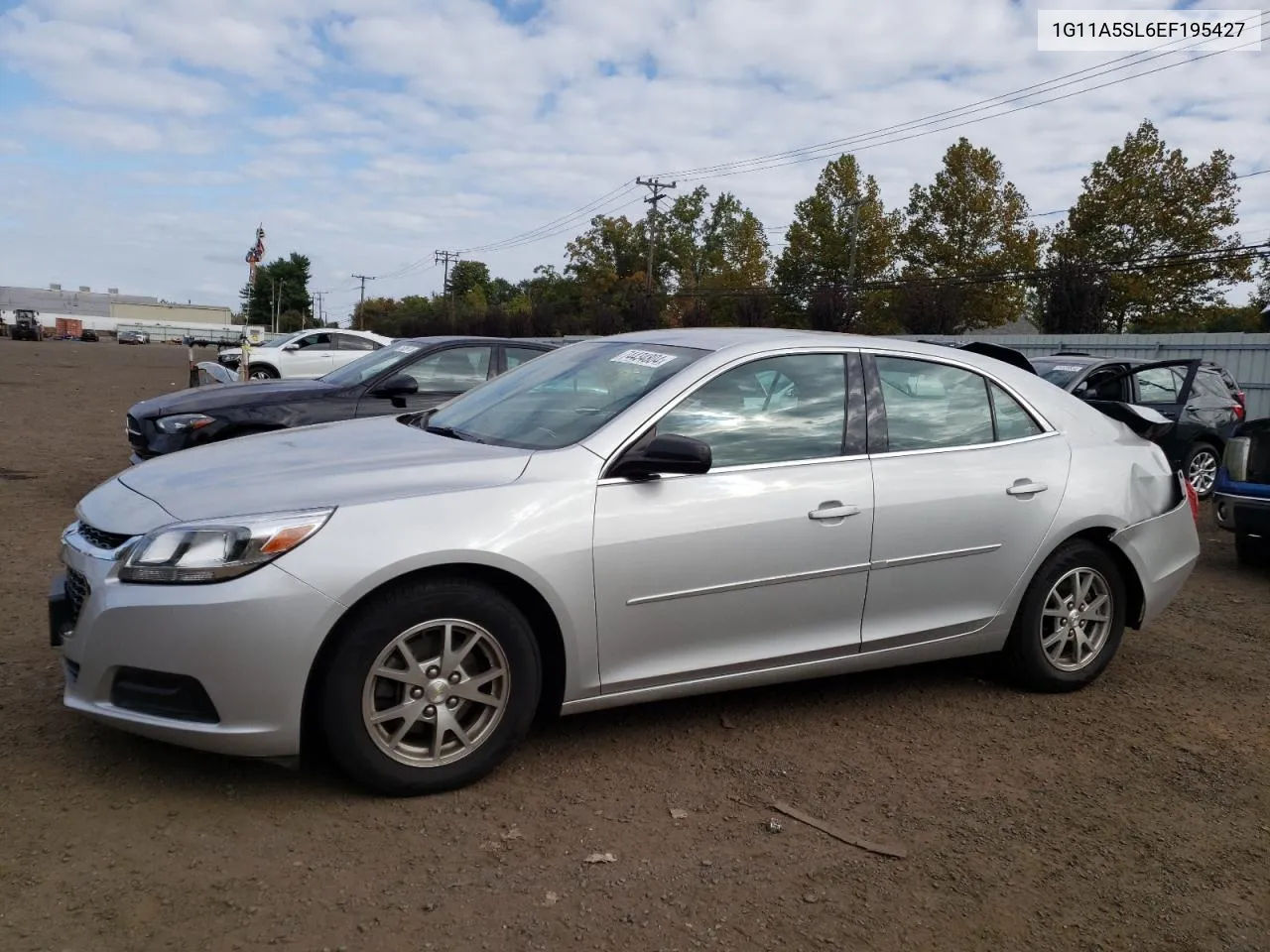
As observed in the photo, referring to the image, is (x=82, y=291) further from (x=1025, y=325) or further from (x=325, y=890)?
(x=325, y=890)

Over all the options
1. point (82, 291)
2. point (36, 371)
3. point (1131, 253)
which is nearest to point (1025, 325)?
point (1131, 253)

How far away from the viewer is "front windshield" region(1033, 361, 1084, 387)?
1107cm

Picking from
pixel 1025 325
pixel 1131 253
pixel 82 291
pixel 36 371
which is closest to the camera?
pixel 36 371

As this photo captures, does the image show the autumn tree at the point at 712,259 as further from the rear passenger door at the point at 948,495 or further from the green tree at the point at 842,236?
the rear passenger door at the point at 948,495

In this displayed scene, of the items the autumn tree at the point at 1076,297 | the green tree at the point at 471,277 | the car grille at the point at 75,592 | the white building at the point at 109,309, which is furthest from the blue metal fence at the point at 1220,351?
the white building at the point at 109,309

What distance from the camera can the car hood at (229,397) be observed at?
301 inches

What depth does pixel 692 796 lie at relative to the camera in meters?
3.59

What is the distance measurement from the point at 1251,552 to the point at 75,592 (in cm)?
793

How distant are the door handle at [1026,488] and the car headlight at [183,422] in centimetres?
550

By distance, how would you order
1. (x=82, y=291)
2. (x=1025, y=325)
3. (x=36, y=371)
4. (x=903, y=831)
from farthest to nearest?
1. (x=82, y=291)
2. (x=1025, y=325)
3. (x=36, y=371)
4. (x=903, y=831)

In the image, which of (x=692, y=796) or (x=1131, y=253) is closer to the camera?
(x=692, y=796)

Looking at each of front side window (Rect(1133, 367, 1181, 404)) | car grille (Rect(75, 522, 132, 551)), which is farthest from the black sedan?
front side window (Rect(1133, 367, 1181, 404))

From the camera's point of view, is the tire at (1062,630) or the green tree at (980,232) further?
the green tree at (980,232)

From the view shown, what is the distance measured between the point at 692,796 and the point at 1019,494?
1.94 m
